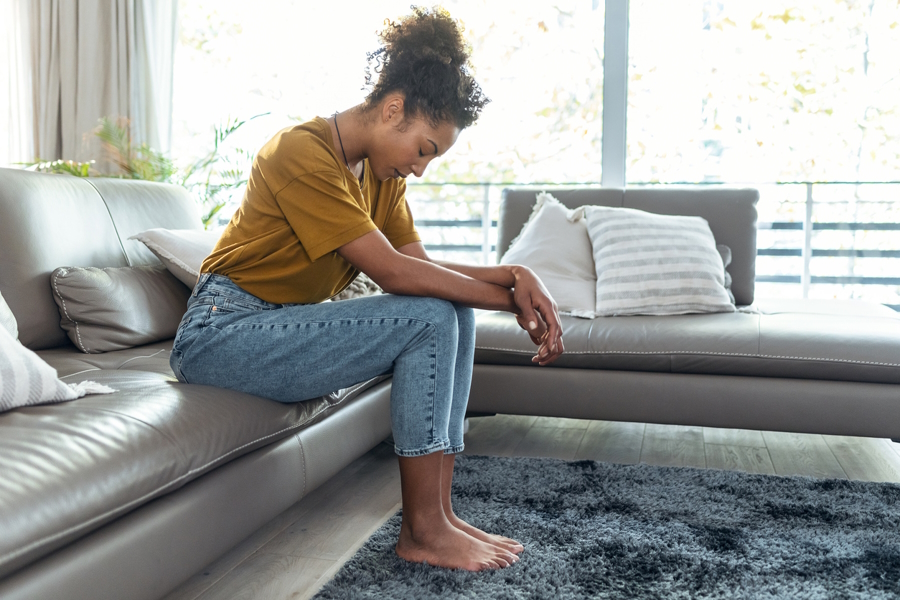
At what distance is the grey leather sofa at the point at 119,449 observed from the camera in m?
0.98

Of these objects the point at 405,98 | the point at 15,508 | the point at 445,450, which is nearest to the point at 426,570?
the point at 445,450

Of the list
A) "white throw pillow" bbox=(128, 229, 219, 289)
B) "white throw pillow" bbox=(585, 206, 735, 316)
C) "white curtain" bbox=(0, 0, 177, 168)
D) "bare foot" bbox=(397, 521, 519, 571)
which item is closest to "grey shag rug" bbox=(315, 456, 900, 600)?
"bare foot" bbox=(397, 521, 519, 571)

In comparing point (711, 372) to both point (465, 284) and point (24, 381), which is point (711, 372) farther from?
point (24, 381)

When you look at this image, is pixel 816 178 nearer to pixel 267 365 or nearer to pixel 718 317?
pixel 718 317

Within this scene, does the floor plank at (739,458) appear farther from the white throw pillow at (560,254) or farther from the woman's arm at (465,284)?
the woman's arm at (465,284)

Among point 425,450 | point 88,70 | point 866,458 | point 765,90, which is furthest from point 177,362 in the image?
point 765,90

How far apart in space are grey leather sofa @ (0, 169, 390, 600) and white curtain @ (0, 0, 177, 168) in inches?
90.1

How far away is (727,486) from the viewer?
1938mm

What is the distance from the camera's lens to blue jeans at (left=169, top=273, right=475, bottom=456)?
1373 mm

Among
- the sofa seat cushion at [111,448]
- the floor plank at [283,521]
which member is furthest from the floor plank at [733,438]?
the sofa seat cushion at [111,448]

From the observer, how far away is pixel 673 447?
2.41 metres

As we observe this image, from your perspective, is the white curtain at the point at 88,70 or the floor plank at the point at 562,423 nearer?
the floor plank at the point at 562,423

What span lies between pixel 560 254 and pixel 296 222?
1414 mm

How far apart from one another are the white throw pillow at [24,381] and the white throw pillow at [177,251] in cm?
81
